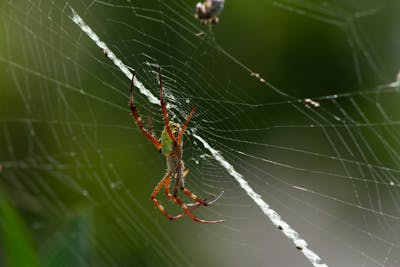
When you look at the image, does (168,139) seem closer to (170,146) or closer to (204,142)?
(170,146)

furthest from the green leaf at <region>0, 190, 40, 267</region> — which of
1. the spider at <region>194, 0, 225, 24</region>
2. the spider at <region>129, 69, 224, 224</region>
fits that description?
the spider at <region>194, 0, 225, 24</region>

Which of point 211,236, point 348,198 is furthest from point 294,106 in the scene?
point 211,236

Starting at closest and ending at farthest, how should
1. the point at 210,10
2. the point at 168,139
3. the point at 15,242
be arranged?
the point at 210,10 < the point at 15,242 < the point at 168,139

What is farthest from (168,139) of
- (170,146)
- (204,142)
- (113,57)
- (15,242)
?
(15,242)

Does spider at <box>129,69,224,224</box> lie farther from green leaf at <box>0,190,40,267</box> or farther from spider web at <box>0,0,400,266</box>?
green leaf at <box>0,190,40,267</box>

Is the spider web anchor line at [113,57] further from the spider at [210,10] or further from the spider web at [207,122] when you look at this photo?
the spider at [210,10]

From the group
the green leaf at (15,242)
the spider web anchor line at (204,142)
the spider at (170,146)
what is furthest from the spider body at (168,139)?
the green leaf at (15,242)
